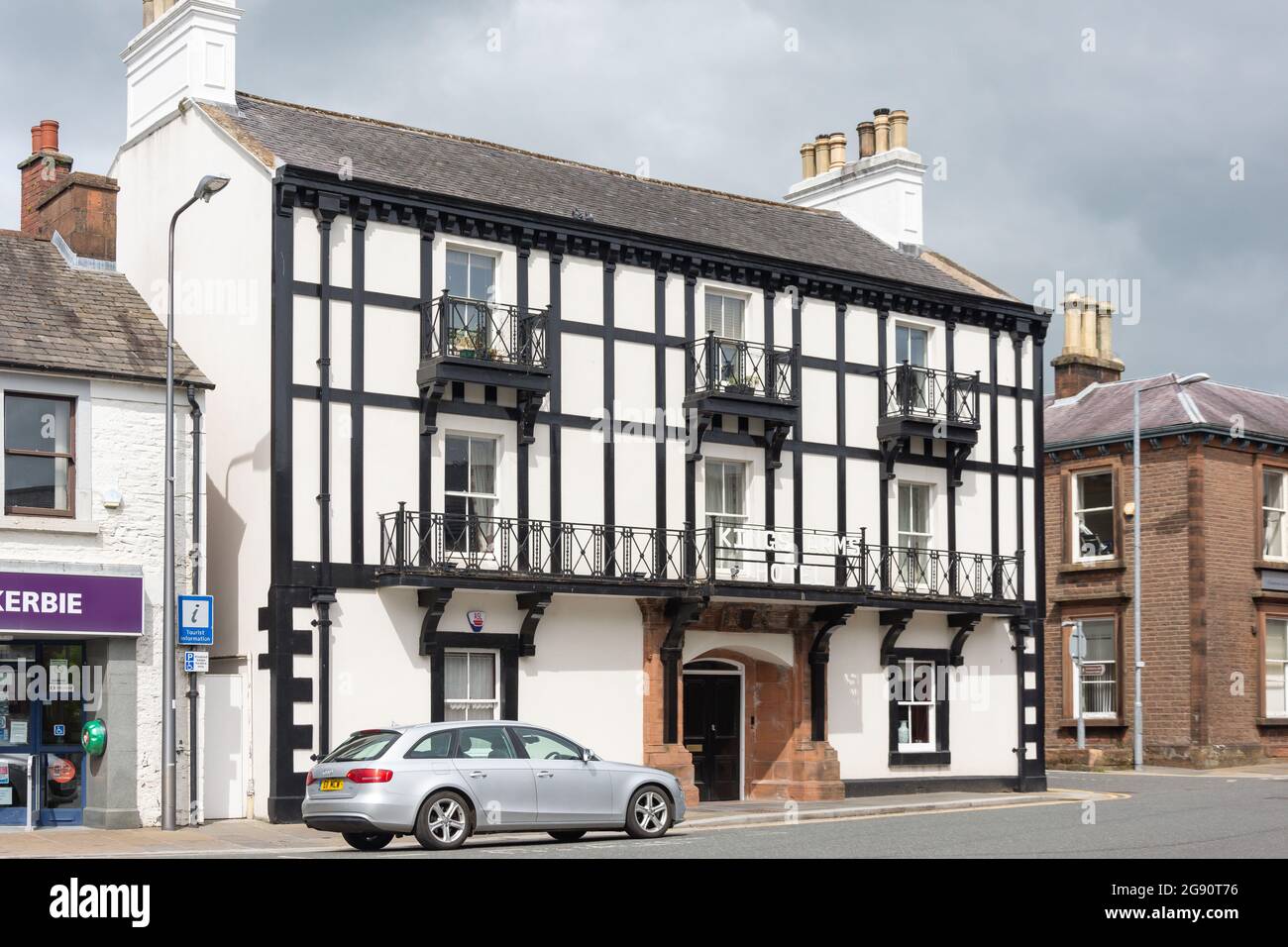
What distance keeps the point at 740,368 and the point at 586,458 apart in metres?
3.43

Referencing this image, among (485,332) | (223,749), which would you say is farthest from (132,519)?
(485,332)

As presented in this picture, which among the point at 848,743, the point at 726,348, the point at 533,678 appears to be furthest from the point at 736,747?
the point at 726,348

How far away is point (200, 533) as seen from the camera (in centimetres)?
2339

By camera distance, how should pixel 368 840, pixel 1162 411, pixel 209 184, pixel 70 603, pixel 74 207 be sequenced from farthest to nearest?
pixel 1162 411 → pixel 74 207 → pixel 70 603 → pixel 209 184 → pixel 368 840

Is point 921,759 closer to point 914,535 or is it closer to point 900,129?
point 914,535

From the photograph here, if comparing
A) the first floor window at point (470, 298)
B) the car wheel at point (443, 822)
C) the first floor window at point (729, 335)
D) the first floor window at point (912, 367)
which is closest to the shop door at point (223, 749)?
the first floor window at point (470, 298)

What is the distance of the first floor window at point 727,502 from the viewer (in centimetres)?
2832

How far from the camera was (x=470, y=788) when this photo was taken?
1866 cm

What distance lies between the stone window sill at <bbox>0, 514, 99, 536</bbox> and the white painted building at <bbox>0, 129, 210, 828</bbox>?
17mm

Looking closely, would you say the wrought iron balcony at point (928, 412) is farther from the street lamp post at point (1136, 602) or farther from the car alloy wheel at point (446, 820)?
the car alloy wheel at point (446, 820)

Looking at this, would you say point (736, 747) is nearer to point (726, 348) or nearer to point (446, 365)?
point (726, 348)

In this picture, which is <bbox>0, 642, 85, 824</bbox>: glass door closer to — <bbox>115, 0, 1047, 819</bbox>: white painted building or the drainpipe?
the drainpipe

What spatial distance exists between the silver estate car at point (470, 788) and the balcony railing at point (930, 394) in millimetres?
12236
